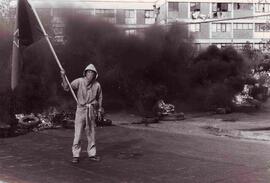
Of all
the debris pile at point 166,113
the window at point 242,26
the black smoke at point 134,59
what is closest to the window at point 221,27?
the window at point 242,26

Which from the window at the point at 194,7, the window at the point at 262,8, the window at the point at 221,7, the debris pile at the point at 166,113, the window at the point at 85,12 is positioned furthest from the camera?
the window at the point at 262,8

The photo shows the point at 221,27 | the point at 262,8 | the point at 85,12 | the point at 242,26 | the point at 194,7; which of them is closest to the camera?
the point at 85,12

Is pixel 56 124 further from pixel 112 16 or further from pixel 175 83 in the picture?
pixel 175 83

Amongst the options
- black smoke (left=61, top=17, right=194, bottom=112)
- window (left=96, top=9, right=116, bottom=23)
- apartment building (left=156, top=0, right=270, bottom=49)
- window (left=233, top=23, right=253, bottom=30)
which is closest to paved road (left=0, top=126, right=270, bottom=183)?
window (left=96, top=9, right=116, bottom=23)

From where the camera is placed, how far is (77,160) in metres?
8.20

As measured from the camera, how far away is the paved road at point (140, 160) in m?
7.03

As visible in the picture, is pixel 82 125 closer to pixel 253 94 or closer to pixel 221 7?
pixel 253 94

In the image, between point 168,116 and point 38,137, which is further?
point 168,116

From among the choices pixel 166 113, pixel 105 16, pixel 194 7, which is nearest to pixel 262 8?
pixel 194 7

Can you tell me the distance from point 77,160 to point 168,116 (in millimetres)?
10340

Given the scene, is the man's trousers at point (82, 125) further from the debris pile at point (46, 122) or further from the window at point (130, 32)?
the window at point (130, 32)

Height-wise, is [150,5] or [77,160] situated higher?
[150,5]

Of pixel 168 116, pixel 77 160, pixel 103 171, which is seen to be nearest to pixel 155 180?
pixel 103 171

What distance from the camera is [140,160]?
336 inches
